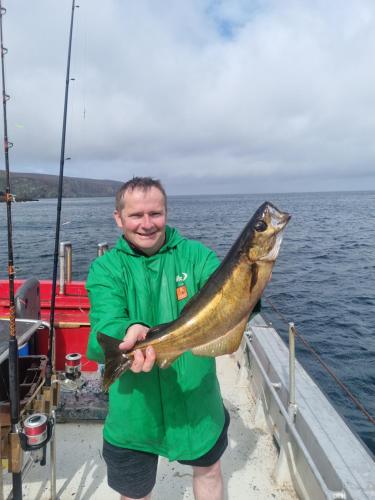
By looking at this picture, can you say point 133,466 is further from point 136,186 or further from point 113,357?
point 136,186

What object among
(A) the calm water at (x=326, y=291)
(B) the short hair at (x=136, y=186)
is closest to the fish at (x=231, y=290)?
(B) the short hair at (x=136, y=186)

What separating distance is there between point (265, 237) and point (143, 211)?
2.99 ft

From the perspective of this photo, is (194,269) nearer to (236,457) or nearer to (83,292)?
(236,457)

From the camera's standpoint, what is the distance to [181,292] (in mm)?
3059

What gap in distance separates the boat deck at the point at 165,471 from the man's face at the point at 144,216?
3.29m

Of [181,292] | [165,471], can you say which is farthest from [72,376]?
[181,292]

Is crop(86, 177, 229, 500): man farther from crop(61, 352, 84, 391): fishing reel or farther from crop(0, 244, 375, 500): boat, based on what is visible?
crop(61, 352, 84, 391): fishing reel

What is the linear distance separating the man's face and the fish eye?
0.71 m

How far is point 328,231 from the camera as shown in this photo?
160 ft

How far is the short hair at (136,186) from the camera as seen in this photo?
2926 mm

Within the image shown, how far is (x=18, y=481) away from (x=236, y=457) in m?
2.84

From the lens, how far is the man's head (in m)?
2.88

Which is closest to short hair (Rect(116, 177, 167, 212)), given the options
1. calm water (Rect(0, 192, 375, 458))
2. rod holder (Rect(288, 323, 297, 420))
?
rod holder (Rect(288, 323, 297, 420))

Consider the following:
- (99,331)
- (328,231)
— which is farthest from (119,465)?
(328,231)
